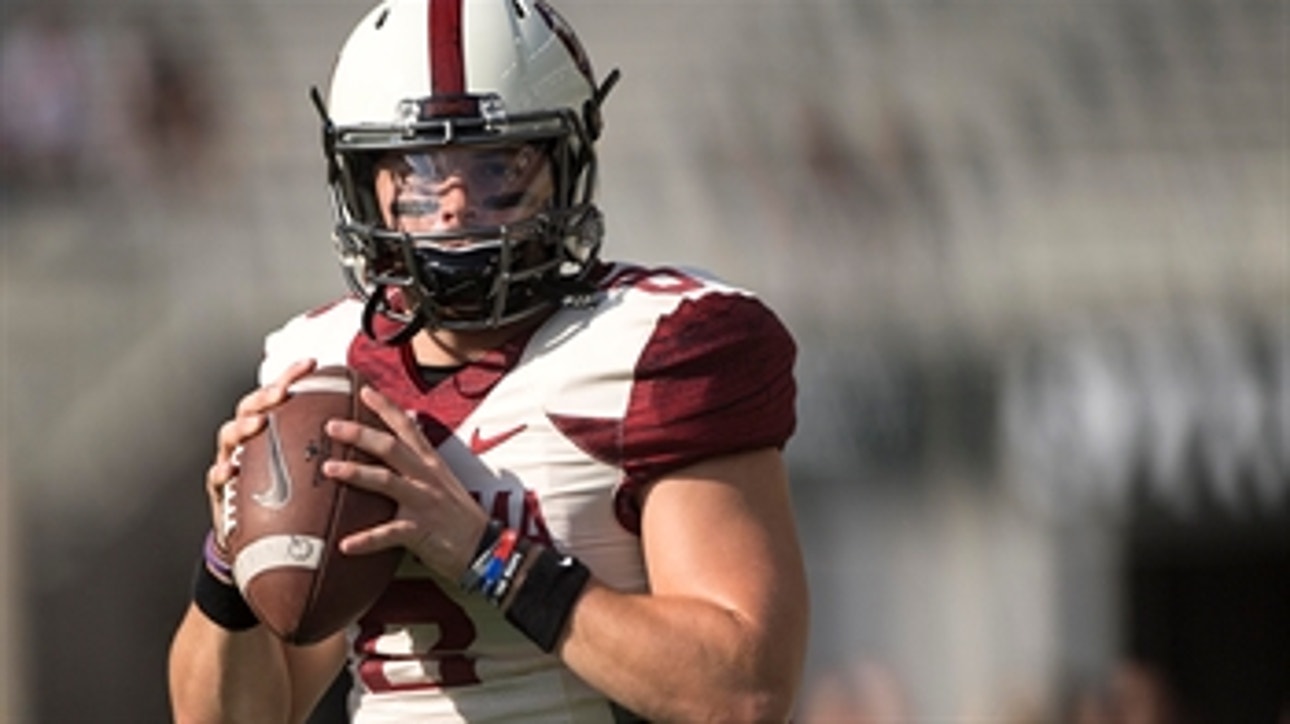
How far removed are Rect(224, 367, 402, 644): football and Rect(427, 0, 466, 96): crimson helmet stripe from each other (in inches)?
15.1

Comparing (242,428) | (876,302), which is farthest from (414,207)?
(876,302)

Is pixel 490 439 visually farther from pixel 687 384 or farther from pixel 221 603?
pixel 221 603

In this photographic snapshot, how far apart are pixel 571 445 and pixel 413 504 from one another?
0.65 ft

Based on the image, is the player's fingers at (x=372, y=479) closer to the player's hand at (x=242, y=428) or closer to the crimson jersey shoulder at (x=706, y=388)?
the player's hand at (x=242, y=428)

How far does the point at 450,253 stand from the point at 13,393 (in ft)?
16.0

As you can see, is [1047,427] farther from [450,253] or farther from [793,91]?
[450,253]

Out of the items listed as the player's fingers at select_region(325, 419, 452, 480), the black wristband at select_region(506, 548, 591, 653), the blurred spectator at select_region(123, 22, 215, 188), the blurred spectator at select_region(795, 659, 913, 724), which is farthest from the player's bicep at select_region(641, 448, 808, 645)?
the blurred spectator at select_region(123, 22, 215, 188)

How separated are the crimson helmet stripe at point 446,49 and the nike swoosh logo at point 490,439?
37cm

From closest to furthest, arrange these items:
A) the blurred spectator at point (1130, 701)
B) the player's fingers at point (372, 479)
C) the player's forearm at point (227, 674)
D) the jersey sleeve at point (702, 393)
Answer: the player's fingers at point (372, 479)
the jersey sleeve at point (702, 393)
the player's forearm at point (227, 674)
the blurred spectator at point (1130, 701)

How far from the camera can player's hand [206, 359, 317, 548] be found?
220 centimetres

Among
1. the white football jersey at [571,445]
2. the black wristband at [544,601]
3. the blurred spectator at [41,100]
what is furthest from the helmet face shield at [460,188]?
the blurred spectator at [41,100]

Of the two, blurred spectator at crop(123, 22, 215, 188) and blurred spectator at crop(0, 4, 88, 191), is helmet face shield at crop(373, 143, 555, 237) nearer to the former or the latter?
blurred spectator at crop(123, 22, 215, 188)

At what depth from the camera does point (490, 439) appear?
2273mm

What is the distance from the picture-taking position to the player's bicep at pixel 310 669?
2.54 m
